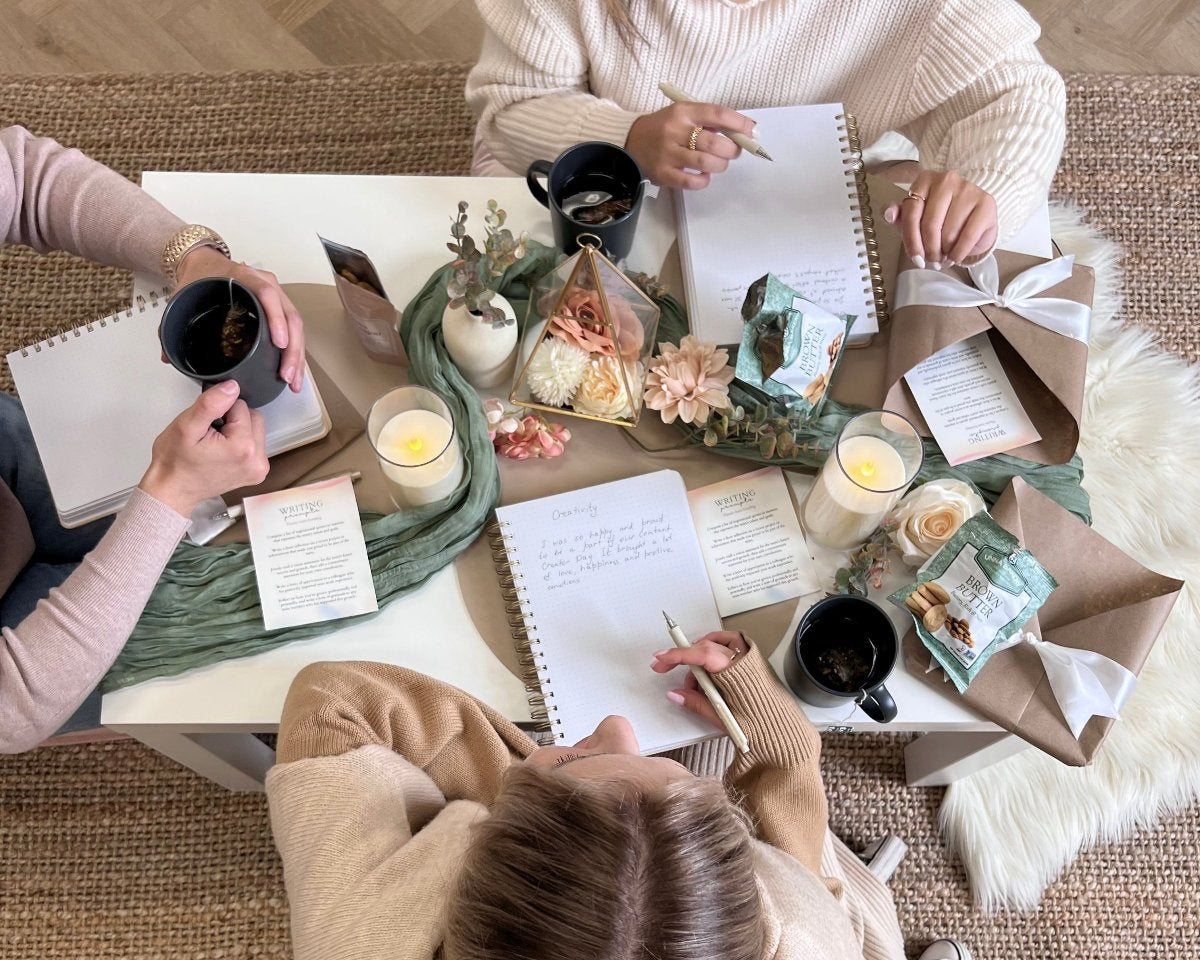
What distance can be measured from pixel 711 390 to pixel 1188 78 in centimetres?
151

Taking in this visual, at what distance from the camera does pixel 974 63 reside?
3.41 ft

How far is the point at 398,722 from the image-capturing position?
0.84 m

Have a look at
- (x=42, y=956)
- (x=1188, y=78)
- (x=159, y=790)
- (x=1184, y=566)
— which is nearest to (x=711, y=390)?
(x=1184, y=566)

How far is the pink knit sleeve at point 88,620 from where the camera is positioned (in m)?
0.82

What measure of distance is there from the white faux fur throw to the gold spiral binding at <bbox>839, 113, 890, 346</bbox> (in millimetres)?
586

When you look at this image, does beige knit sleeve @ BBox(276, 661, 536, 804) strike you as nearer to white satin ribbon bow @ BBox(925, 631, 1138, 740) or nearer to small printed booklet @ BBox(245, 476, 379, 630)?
small printed booklet @ BBox(245, 476, 379, 630)

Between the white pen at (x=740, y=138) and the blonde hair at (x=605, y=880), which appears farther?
the white pen at (x=740, y=138)

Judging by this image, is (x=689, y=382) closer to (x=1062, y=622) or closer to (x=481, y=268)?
(x=481, y=268)

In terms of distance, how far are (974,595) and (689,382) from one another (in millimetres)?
340

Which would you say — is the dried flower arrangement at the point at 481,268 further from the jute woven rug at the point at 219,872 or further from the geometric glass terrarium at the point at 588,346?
the jute woven rug at the point at 219,872

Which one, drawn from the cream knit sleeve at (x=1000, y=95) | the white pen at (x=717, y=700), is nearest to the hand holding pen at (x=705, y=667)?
the white pen at (x=717, y=700)

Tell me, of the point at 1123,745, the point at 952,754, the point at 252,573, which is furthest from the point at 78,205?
the point at 1123,745

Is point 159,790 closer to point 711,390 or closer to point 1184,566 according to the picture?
point 711,390

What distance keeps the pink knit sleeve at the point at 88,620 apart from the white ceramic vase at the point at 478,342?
1.02 ft
